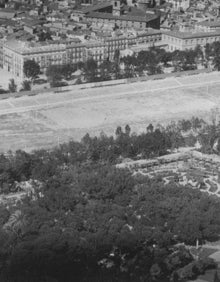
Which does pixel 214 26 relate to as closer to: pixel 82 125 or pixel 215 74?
pixel 215 74

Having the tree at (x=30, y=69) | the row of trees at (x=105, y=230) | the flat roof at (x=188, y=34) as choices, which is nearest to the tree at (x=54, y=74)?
the tree at (x=30, y=69)

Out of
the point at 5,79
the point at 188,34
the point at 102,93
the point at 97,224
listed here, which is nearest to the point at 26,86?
the point at 5,79

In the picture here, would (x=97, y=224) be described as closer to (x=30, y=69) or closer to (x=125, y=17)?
(x=30, y=69)

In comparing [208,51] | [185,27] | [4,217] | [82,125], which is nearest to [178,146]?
[82,125]

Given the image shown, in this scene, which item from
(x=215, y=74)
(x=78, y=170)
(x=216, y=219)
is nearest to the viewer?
(x=216, y=219)

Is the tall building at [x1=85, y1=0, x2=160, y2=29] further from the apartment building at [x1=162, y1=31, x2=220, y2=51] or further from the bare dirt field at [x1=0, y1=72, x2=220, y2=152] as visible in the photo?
the bare dirt field at [x1=0, y1=72, x2=220, y2=152]

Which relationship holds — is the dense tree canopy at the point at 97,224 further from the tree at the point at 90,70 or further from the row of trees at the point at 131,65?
the row of trees at the point at 131,65

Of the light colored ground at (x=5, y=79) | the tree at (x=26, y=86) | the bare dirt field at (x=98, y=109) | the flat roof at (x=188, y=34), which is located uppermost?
the flat roof at (x=188, y=34)
